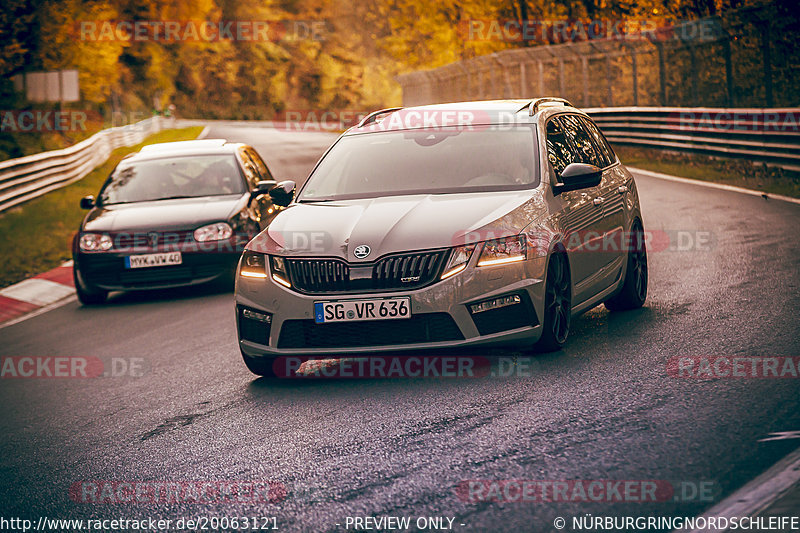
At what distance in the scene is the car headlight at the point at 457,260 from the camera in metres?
6.60

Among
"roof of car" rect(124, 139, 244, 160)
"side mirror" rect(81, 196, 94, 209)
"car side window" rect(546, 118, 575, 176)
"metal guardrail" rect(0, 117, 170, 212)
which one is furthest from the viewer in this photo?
"metal guardrail" rect(0, 117, 170, 212)

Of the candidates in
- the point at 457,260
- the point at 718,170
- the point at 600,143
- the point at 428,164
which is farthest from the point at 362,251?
the point at 718,170

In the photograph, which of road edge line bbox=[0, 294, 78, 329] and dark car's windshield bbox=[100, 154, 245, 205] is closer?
road edge line bbox=[0, 294, 78, 329]

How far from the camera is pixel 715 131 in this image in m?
21.7

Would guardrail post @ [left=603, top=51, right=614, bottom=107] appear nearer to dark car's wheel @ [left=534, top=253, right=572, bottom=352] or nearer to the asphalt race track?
the asphalt race track

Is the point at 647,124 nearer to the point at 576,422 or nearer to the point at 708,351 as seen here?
the point at 708,351

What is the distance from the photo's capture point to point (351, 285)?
667 cm

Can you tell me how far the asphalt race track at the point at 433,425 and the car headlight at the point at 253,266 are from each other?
2.45 feet

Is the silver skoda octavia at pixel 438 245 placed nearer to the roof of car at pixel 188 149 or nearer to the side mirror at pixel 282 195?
the side mirror at pixel 282 195

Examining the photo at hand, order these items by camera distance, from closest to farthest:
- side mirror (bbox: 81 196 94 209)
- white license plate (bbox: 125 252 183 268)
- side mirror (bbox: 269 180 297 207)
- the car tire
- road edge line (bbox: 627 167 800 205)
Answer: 1. the car tire
2. side mirror (bbox: 269 180 297 207)
3. white license plate (bbox: 125 252 183 268)
4. side mirror (bbox: 81 196 94 209)
5. road edge line (bbox: 627 167 800 205)

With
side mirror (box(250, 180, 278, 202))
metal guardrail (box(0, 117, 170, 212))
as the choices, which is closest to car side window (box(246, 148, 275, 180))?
side mirror (box(250, 180, 278, 202))

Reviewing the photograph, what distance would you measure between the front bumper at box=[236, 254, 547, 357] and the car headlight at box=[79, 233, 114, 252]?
5.94m

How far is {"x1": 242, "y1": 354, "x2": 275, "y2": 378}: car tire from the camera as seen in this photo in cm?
729

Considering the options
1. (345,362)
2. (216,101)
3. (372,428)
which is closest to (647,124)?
(345,362)
